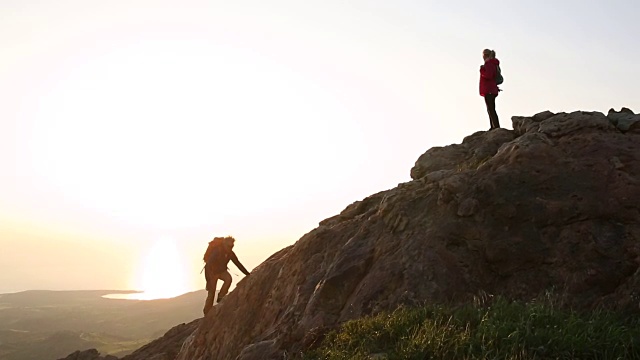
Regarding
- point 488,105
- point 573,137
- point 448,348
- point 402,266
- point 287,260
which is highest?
point 488,105

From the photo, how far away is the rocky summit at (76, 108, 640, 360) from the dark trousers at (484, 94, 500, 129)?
9.46ft

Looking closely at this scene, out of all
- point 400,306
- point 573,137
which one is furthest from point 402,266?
point 573,137

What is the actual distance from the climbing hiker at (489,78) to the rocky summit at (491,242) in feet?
9.47

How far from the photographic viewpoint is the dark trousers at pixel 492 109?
57.5 ft

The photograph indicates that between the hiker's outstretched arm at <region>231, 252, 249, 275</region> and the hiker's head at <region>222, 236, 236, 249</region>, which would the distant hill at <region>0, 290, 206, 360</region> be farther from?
the hiker's outstretched arm at <region>231, 252, 249, 275</region>

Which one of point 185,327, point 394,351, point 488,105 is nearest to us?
point 394,351

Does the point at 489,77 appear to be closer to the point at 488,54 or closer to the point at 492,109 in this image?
the point at 488,54

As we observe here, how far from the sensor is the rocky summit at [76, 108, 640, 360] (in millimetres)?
A: 10008

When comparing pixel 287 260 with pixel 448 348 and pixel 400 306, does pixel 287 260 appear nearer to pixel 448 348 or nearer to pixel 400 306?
pixel 400 306

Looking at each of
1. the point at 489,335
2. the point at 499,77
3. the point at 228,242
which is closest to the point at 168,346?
the point at 228,242

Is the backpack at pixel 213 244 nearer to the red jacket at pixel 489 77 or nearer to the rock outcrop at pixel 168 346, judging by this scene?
the rock outcrop at pixel 168 346

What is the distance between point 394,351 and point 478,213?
5178mm

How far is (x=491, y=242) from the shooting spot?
1105 centimetres

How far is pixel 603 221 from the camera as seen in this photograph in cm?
1069
